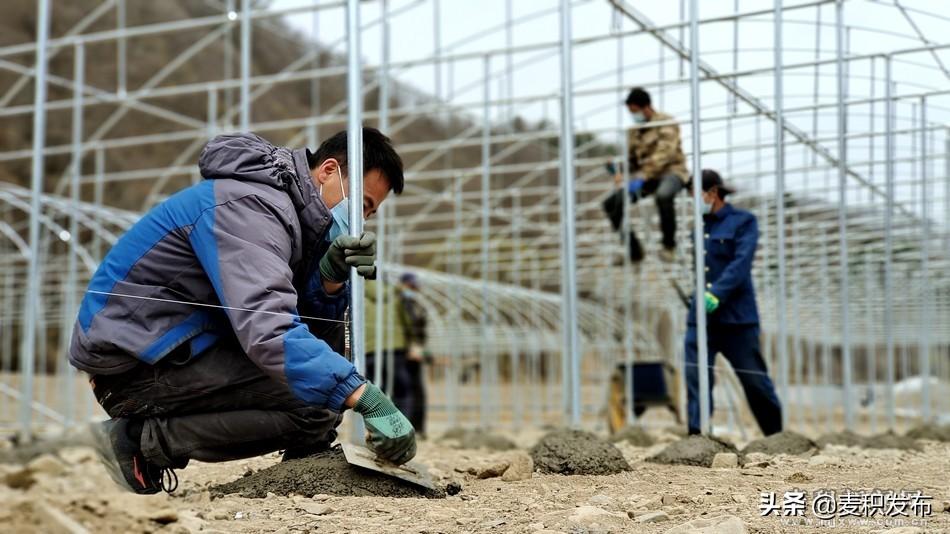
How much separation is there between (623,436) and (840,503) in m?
4.06

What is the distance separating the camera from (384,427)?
3.27 meters

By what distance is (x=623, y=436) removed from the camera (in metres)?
7.24

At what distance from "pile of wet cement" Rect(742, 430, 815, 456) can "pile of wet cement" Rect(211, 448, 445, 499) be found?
2046 mm

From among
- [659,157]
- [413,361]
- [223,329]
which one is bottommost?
[413,361]

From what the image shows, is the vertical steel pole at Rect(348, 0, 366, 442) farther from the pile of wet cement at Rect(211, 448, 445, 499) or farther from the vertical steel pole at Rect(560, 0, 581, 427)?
the vertical steel pole at Rect(560, 0, 581, 427)

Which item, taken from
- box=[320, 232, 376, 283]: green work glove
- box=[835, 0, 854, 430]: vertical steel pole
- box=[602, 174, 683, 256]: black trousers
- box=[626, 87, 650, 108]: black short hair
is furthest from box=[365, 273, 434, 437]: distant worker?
box=[320, 232, 376, 283]: green work glove

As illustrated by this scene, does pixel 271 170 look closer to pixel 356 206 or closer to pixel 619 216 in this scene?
pixel 356 206

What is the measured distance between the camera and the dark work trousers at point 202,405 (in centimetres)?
342

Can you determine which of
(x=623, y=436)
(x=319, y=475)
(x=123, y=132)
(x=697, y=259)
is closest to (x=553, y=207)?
(x=623, y=436)

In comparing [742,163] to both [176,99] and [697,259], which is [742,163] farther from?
[176,99]

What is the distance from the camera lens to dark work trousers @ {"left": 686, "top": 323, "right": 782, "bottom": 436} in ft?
20.2

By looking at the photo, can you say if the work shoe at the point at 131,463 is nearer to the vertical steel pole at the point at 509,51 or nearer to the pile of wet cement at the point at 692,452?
the pile of wet cement at the point at 692,452

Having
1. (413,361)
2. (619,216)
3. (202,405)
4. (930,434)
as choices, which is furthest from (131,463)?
(413,361)

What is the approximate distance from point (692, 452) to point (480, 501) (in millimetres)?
1535
